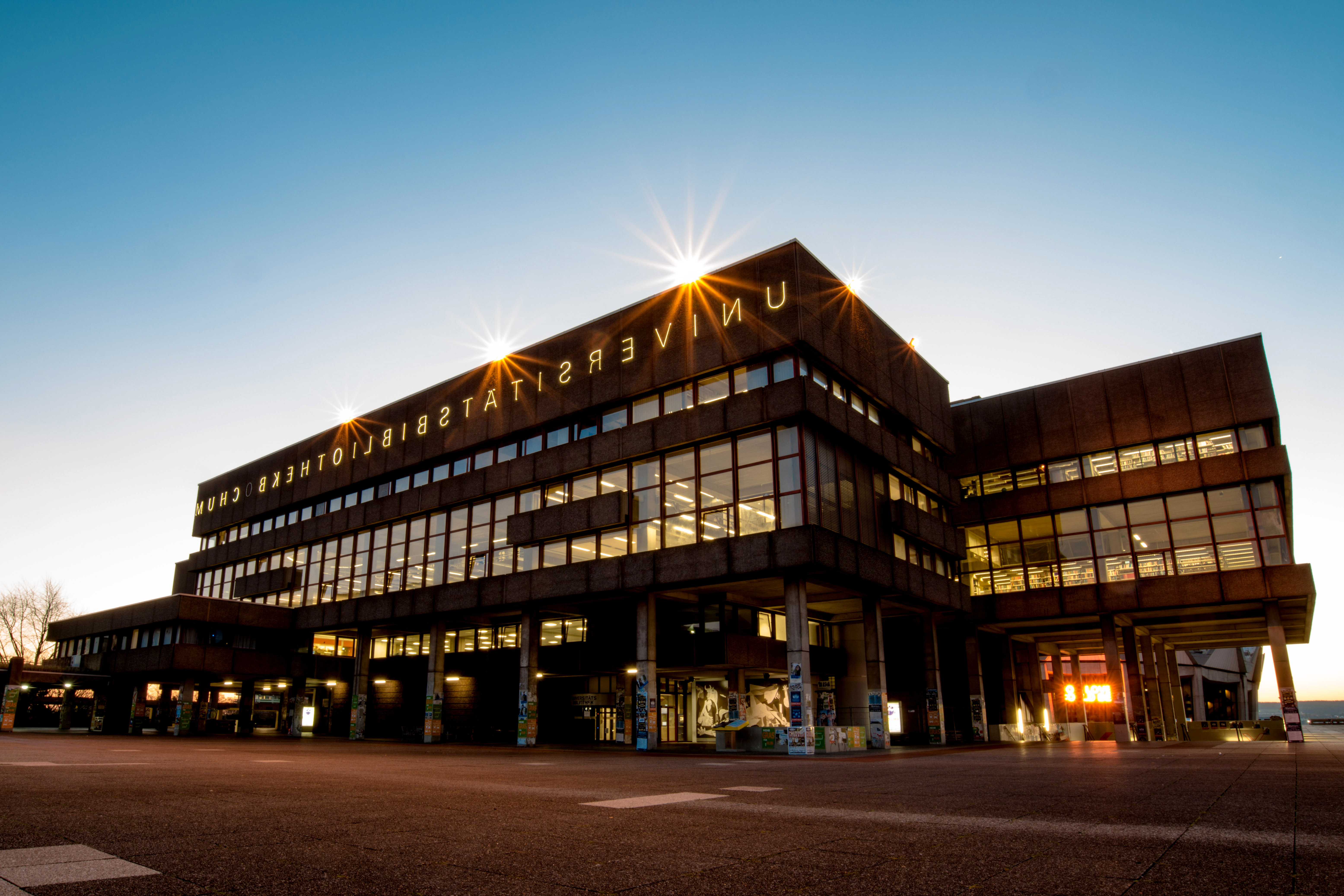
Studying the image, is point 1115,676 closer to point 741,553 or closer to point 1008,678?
point 1008,678

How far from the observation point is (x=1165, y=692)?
2240 inches

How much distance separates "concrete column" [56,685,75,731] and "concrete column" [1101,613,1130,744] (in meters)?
70.4

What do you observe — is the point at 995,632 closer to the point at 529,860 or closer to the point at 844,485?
the point at 844,485

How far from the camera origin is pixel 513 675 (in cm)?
4806

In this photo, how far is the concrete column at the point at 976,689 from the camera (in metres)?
48.0

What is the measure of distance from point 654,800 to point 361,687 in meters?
46.3

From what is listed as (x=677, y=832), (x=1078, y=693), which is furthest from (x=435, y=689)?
(x=1078, y=693)

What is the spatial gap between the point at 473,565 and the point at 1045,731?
36.9m

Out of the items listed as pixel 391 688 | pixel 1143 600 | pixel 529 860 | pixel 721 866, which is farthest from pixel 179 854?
pixel 391 688

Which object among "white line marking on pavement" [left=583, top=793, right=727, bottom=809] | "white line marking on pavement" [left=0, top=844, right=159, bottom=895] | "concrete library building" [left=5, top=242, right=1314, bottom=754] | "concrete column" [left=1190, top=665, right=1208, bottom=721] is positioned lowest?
"concrete column" [left=1190, top=665, right=1208, bottom=721]

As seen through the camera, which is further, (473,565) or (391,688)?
(391,688)

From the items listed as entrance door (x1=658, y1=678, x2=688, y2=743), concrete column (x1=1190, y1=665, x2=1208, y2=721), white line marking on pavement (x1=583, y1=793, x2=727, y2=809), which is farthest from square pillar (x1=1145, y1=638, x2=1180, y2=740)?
white line marking on pavement (x1=583, y1=793, x2=727, y2=809)

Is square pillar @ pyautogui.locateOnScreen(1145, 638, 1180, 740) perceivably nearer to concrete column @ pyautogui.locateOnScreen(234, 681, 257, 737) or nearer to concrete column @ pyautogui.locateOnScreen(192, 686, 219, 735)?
concrete column @ pyautogui.locateOnScreen(234, 681, 257, 737)

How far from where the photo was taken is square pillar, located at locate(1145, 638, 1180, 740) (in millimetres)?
52250
